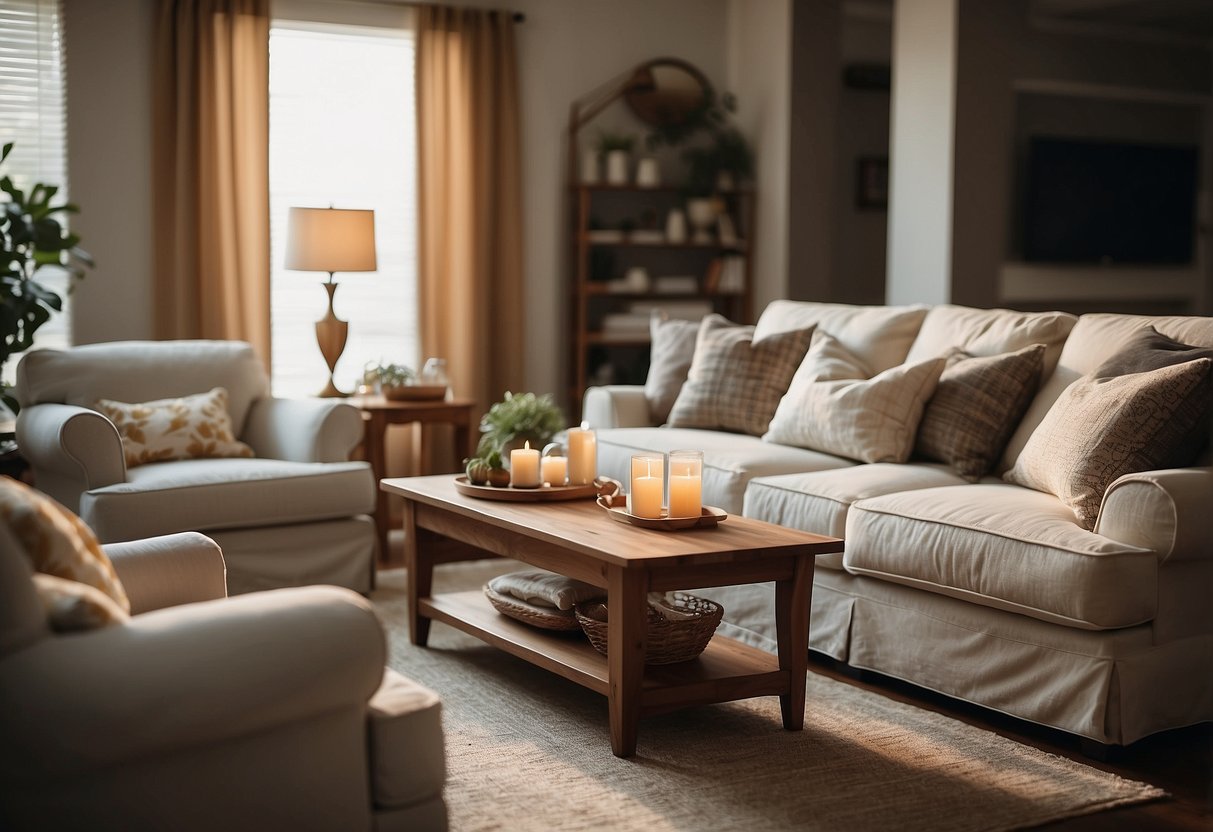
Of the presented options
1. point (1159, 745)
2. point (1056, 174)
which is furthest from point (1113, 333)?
point (1056, 174)

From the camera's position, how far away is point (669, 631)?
9.42 feet

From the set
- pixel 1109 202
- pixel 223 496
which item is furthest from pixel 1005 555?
pixel 1109 202

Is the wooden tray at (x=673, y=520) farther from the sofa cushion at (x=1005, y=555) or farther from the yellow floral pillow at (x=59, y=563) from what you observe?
the yellow floral pillow at (x=59, y=563)

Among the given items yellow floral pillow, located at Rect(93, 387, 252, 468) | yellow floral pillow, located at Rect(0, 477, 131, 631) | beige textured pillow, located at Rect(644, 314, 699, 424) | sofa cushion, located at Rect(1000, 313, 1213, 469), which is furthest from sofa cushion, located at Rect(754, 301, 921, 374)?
yellow floral pillow, located at Rect(0, 477, 131, 631)

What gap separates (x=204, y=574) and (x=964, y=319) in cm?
256

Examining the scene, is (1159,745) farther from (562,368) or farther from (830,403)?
(562,368)

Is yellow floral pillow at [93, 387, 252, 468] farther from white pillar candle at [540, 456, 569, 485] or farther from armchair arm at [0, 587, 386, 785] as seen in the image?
armchair arm at [0, 587, 386, 785]

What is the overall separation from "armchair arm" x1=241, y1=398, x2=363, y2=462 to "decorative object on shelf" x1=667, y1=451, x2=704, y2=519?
1650mm

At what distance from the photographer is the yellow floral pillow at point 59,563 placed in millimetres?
1679

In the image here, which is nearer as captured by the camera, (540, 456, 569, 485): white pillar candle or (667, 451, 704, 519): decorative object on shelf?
(667, 451, 704, 519): decorative object on shelf

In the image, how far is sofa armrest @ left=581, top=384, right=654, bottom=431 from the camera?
4.72 meters

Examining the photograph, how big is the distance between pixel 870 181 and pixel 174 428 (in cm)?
442

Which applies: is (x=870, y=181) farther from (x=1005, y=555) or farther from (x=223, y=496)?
(x=1005, y=555)

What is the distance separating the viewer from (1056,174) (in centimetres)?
738
